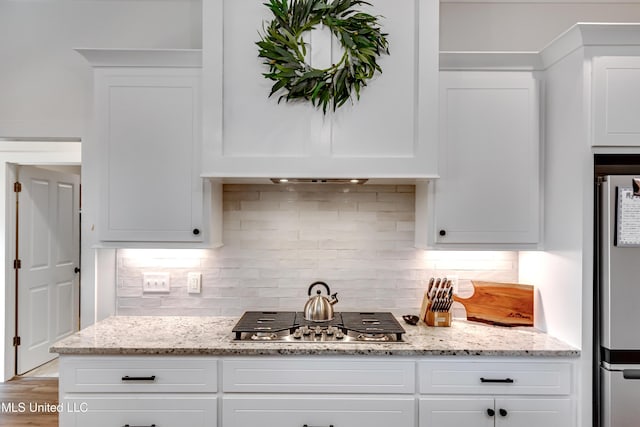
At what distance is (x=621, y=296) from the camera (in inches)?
69.6

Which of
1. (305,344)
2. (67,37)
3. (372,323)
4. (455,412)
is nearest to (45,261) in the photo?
(67,37)

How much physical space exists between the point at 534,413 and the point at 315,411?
0.97m

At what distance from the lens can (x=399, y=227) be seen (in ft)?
8.04

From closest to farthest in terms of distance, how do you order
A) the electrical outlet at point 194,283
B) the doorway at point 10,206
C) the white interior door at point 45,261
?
the electrical outlet at point 194,283, the doorway at point 10,206, the white interior door at point 45,261

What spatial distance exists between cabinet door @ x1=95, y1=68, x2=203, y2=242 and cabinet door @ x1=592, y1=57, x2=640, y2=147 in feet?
6.04

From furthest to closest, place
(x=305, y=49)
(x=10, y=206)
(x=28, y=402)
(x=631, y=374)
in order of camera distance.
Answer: (x=10, y=206), (x=28, y=402), (x=305, y=49), (x=631, y=374)

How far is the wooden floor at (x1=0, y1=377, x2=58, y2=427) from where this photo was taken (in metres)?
2.99

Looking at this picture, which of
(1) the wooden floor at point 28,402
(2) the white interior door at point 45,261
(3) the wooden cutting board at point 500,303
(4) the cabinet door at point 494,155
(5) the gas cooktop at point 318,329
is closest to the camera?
(5) the gas cooktop at point 318,329

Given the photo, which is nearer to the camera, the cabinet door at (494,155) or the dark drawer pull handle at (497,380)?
the dark drawer pull handle at (497,380)

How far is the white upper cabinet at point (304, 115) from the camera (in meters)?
2.02

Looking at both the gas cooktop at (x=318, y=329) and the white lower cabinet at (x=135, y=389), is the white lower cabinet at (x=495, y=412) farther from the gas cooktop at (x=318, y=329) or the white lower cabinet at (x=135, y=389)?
the white lower cabinet at (x=135, y=389)

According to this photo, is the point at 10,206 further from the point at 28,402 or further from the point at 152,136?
the point at 152,136

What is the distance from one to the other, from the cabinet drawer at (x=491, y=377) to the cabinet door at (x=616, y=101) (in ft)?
3.37

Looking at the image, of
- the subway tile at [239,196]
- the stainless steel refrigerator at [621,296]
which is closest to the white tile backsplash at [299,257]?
the subway tile at [239,196]
